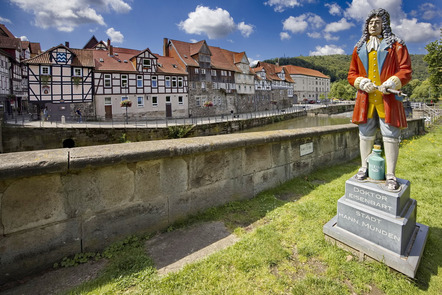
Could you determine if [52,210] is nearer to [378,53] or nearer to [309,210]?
[309,210]

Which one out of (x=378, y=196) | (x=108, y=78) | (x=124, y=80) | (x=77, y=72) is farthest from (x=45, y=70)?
(x=378, y=196)

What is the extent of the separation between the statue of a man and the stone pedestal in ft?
0.69

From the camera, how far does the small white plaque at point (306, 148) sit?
505 centimetres

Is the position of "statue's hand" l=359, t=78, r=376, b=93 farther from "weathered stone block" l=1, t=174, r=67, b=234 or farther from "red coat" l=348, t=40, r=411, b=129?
"weathered stone block" l=1, t=174, r=67, b=234

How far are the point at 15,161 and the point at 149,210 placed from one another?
→ 1.42 metres

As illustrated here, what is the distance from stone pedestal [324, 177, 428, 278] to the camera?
235cm

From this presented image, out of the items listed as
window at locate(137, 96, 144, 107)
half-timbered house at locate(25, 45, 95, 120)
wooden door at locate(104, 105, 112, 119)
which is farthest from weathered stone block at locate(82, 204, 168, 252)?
window at locate(137, 96, 144, 107)

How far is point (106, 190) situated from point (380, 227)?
2.97 meters

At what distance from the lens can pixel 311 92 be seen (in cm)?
8888

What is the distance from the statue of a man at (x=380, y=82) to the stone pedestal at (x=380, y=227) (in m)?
0.21

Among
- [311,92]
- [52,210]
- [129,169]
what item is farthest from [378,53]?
[311,92]

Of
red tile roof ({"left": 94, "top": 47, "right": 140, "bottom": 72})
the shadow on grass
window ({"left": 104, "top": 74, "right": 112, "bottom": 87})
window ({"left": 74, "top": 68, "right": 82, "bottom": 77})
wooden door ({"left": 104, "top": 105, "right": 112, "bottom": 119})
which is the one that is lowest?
the shadow on grass

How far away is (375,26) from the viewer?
301cm

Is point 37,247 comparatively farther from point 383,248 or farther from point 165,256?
point 383,248
